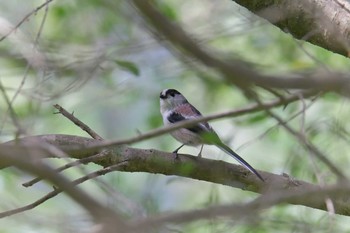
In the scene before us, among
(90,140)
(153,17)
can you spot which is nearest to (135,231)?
(153,17)

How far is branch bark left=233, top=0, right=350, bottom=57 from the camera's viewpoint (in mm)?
2369

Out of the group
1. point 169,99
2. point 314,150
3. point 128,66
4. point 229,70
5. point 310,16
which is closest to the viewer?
point 229,70

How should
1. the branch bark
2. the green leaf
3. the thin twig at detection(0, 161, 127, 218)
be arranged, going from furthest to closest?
the green leaf → the branch bark → the thin twig at detection(0, 161, 127, 218)

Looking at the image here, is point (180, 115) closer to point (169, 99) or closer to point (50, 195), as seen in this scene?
point (169, 99)

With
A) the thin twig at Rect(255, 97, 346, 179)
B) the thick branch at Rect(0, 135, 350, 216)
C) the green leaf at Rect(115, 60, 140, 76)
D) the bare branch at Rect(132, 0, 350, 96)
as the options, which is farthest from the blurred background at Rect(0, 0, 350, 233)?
the bare branch at Rect(132, 0, 350, 96)

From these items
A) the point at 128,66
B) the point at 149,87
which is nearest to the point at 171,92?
the point at 149,87

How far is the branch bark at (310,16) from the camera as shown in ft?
7.77

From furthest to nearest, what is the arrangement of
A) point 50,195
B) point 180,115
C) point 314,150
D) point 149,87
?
point 149,87 < point 180,115 < point 50,195 < point 314,150

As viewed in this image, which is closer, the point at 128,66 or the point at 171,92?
the point at 128,66

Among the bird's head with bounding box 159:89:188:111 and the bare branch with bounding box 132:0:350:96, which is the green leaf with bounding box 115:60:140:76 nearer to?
the bird's head with bounding box 159:89:188:111

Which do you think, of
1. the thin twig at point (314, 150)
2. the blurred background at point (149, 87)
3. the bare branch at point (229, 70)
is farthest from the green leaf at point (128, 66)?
the bare branch at point (229, 70)

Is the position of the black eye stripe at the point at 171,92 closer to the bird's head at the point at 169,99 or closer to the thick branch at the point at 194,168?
the bird's head at the point at 169,99

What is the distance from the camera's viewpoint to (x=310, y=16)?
2.39 metres

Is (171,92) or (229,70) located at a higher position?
(229,70)
